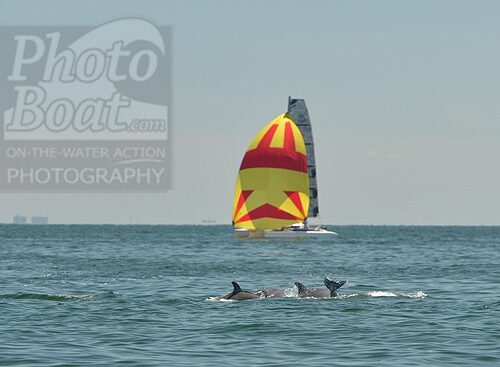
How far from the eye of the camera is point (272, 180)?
343 ft

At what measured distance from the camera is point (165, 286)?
46625mm

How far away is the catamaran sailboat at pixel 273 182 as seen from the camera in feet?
344

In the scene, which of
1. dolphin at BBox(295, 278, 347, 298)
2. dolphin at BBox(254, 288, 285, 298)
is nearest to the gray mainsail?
dolphin at BBox(295, 278, 347, 298)

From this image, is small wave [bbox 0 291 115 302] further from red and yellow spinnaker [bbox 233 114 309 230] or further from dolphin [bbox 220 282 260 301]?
red and yellow spinnaker [bbox 233 114 309 230]

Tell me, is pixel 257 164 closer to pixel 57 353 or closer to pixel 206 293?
pixel 206 293

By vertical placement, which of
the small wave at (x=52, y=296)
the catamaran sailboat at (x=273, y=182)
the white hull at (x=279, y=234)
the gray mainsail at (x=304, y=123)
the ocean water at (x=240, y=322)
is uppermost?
the gray mainsail at (x=304, y=123)

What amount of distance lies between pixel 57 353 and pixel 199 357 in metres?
3.59

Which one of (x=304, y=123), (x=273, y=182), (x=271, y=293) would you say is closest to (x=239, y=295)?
(x=271, y=293)

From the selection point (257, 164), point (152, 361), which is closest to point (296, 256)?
point (257, 164)

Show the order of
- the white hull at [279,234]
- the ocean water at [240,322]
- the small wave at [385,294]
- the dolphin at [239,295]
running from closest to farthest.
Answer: the ocean water at [240,322] → the dolphin at [239,295] → the small wave at [385,294] → the white hull at [279,234]

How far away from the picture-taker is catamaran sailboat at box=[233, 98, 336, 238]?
105 m

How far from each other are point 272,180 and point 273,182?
226 millimetres

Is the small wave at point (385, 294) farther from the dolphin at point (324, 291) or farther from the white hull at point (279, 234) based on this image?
the white hull at point (279, 234)

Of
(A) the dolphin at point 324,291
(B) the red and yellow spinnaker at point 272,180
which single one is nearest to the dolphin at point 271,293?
(A) the dolphin at point 324,291
